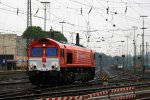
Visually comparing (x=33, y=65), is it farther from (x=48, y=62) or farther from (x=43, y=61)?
(x=48, y=62)

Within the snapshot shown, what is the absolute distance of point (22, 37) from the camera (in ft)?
417

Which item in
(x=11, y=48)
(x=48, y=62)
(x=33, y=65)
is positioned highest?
(x=11, y=48)

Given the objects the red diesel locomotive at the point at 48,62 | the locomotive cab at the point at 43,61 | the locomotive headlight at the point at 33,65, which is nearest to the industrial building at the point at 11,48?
the red diesel locomotive at the point at 48,62

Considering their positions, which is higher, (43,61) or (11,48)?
(11,48)

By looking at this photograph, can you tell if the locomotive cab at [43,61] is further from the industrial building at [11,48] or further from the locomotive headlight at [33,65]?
the industrial building at [11,48]

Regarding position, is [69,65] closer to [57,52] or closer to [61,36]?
[57,52]

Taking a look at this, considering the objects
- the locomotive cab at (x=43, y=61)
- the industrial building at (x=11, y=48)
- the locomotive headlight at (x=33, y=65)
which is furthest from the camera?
the industrial building at (x=11, y=48)

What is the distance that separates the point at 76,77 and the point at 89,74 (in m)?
6.56

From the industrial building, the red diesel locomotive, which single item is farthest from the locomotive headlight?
the industrial building

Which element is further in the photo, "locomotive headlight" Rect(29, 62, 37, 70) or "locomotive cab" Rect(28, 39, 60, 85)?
"locomotive headlight" Rect(29, 62, 37, 70)

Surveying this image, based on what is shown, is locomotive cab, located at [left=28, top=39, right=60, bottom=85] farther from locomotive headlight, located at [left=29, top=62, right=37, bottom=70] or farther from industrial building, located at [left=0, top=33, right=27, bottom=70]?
industrial building, located at [left=0, top=33, right=27, bottom=70]

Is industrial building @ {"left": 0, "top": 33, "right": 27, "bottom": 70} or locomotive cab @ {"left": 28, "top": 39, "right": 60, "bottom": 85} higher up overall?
industrial building @ {"left": 0, "top": 33, "right": 27, "bottom": 70}

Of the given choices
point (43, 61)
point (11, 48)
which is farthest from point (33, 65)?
point (11, 48)

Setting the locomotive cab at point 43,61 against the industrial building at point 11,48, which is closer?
the locomotive cab at point 43,61
